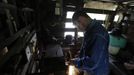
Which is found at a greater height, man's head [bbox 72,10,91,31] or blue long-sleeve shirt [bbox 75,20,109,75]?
man's head [bbox 72,10,91,31]

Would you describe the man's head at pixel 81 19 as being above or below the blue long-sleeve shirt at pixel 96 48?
above

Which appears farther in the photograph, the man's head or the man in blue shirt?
the man's head

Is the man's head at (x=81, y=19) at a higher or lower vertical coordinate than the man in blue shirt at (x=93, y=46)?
higher

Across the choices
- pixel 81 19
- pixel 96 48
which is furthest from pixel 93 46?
pixel 81 19

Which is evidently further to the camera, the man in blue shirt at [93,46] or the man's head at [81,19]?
the man's head at [81,19]

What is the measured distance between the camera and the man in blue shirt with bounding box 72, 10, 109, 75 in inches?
68.3

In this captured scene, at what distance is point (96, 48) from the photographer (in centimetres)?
174

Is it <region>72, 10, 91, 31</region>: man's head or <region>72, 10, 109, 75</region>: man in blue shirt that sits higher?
<region>72, 10, 91, 31</region>: man's head

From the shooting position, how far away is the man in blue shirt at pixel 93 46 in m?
1.73

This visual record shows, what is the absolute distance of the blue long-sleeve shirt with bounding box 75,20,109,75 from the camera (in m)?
1.73

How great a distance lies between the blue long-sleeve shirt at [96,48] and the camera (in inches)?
68.2

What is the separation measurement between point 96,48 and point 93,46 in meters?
0.05

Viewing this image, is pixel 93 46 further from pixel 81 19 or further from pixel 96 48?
pixel 81 19

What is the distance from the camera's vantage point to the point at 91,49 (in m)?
1.81
